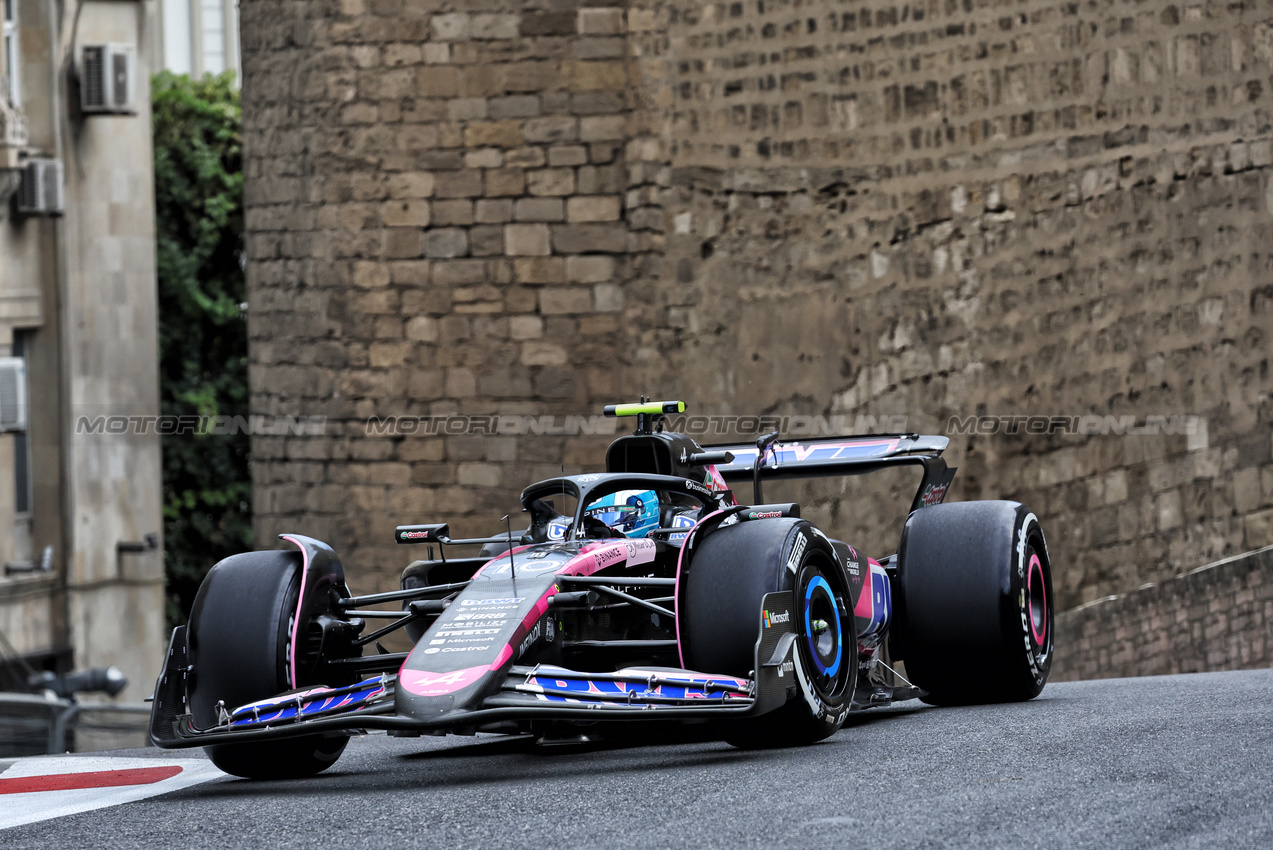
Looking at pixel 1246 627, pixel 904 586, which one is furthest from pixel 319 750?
pixel 1246 627

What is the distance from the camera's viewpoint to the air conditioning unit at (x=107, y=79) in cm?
2342

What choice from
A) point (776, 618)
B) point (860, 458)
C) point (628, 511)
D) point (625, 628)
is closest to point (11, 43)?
point (860, 458)

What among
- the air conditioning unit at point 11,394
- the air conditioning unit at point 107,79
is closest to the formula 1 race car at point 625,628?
the air conditioning unit at point 11,394

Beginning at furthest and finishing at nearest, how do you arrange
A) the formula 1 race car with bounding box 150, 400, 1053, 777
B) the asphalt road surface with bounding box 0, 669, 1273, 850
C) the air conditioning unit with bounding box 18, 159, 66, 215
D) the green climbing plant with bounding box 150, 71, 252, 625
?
the green climbing plant with bounding box 150, 71, 252, 625, the air conditioning unit with bounding box 18, 159, 66, 215, the formula 1 race car with bounding box 150, 400, 1053, 777, the asphalt road surface with bounding box 0, 669, 1273, 850

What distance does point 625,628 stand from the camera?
250 inches

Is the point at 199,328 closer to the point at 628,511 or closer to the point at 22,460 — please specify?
the point at 22,460

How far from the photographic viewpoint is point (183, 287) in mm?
28188

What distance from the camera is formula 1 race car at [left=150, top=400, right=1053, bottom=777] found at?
17.9ft

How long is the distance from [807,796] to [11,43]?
70.2 ft

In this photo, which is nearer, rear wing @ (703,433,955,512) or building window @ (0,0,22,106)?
rear wing @ (703,433,955,512)

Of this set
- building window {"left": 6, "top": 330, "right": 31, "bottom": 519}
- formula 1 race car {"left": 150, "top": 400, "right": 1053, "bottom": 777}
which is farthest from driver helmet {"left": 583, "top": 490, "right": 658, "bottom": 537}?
building window {"left": 6, "top": 330, "right": 31, "bottom": 519}

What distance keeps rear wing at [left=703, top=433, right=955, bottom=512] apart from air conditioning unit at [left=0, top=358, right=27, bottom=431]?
15.2m
